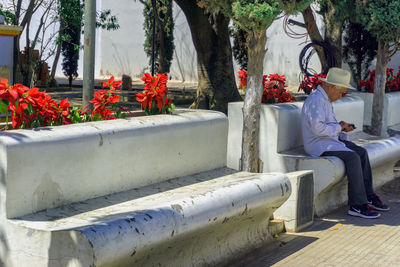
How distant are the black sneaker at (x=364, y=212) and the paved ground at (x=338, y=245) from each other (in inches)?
2.0

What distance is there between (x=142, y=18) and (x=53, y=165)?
20521 millimetres

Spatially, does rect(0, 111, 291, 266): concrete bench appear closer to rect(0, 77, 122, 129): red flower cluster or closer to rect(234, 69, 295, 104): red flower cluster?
rect(0, 77, 122, 129): red flower cluster

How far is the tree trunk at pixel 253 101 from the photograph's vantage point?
6922mm

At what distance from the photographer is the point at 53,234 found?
4035 mm

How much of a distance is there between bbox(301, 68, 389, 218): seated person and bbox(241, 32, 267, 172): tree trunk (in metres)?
0.62

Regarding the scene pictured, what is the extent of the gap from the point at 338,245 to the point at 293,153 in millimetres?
1679

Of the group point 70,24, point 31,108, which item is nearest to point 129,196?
point 31,108

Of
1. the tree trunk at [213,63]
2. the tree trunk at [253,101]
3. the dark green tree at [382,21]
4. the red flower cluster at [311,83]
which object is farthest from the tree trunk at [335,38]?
the tree trunk at [253,101]

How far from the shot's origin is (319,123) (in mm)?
7137

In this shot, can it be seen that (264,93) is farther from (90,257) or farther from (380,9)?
(90,257)

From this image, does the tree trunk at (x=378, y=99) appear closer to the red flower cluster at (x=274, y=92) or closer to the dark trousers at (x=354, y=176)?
the red flower cluster at (x=274, y=92)

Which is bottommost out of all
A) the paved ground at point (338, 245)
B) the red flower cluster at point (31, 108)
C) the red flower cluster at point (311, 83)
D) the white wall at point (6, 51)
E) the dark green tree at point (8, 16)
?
the paved ground at point (338, 245)

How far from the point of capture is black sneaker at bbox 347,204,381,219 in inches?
275

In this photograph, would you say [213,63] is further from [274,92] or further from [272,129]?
[272,129]
